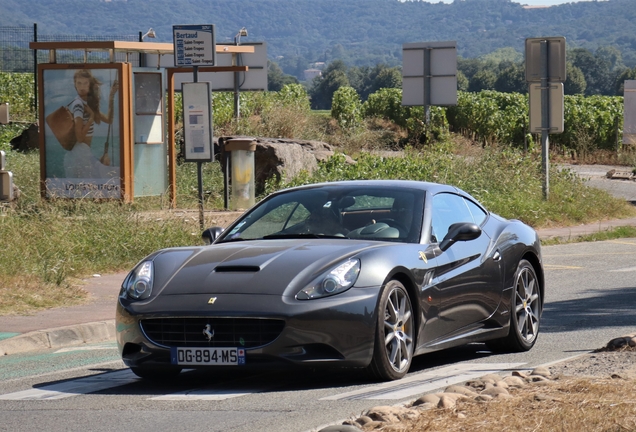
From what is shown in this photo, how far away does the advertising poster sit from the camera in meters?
18.1

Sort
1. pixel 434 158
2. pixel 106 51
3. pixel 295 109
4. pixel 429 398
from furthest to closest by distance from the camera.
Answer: pixel 295 109 → pixel 434 158 → pixel 106 51 → pixel 429 398

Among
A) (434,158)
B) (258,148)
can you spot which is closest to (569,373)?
(258,148)

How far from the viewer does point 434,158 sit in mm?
24312

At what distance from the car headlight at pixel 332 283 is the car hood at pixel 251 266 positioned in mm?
41

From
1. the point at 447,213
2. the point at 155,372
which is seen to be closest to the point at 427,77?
the point at 447,213

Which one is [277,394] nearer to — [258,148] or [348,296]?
[348,296]

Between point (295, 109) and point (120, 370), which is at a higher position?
point (295, 109)

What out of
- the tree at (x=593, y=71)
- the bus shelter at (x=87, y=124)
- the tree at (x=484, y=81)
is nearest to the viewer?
the bus shelter at (x=87, y=124)

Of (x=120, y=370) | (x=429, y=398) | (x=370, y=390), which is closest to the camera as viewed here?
(x=429, y=398)

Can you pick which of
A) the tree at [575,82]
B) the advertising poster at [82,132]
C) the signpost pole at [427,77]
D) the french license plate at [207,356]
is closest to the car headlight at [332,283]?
the french license plate at [207,356]

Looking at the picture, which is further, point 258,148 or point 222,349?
point 258,148

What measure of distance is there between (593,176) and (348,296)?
2747 cm

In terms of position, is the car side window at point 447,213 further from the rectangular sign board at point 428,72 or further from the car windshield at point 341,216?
the rectangular sign board at point 428,72

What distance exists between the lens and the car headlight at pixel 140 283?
734cm
